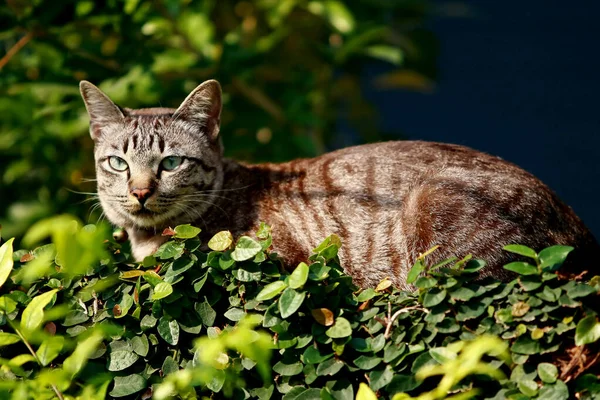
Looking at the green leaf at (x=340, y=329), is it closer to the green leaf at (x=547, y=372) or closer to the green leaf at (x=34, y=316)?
the green leaf at (x=547, y=372)

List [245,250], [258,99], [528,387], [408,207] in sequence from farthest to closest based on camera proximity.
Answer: [258,99] < [408,207] < [245,250] < [528,387]

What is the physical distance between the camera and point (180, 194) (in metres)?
3.72

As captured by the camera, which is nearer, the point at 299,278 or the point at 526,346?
the point at 526,346

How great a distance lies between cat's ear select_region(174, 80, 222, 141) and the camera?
387 cm

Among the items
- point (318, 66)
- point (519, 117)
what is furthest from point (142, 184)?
point (519, 117)

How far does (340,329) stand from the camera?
260 centimetres

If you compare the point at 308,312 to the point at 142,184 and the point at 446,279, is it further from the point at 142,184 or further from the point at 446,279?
the point at 142,184

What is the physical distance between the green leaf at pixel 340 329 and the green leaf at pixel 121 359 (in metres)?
0.72

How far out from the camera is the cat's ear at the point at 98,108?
12.8 ft

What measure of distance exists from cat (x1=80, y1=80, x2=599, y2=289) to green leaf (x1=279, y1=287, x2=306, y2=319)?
0.89 m

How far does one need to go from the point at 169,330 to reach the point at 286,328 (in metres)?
0.44

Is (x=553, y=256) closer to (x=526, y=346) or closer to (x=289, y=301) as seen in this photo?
(x=526, y=346)

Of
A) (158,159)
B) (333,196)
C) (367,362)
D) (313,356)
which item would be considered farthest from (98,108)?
(367,362)

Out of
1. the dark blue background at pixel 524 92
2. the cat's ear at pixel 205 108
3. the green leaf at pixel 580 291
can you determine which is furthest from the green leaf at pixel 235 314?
the dark blue background at pixel 524 92
